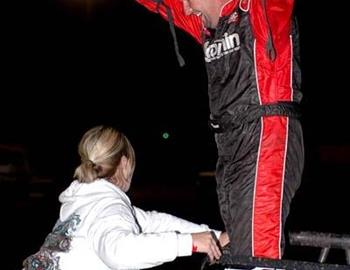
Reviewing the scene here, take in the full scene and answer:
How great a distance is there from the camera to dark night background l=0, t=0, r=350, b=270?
62.6 feet

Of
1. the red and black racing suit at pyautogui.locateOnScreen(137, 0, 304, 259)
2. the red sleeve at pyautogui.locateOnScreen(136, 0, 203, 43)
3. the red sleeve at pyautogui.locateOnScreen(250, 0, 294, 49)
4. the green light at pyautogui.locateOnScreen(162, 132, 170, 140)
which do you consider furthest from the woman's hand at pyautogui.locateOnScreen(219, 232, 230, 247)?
the green light at pyautogui.locateOnScreen(162, 132, 170, 140)

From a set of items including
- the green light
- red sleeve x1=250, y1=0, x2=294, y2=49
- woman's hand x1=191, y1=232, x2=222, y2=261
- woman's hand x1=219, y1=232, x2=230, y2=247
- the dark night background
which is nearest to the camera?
woman's hand x1=191, y1=232, x2=222, y2=261

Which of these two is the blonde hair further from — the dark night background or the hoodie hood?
the dark night background

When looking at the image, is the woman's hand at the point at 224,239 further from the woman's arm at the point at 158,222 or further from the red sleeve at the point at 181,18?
the red sleeve at the point at 181,18

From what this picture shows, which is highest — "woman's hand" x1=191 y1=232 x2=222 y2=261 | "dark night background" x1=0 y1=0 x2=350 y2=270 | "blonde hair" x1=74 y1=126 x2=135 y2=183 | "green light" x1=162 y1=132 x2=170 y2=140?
"blonde hair" x1=74 y1=126 x2=135 y2=183

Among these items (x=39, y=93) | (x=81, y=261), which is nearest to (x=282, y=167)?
(x=81, y=261)

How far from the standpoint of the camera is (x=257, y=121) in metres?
2.65

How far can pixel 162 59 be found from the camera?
75.2 feet

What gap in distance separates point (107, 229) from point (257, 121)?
0.73 m

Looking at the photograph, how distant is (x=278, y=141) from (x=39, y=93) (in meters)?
20.7

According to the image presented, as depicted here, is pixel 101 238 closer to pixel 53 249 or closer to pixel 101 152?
pixel 53 249

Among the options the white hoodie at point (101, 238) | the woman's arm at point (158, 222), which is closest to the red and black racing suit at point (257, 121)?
the white hoodie at point (101, 238)

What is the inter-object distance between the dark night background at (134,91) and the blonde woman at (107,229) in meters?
12.6

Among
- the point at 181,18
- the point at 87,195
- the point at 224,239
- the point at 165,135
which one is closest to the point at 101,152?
the point at 87,195
